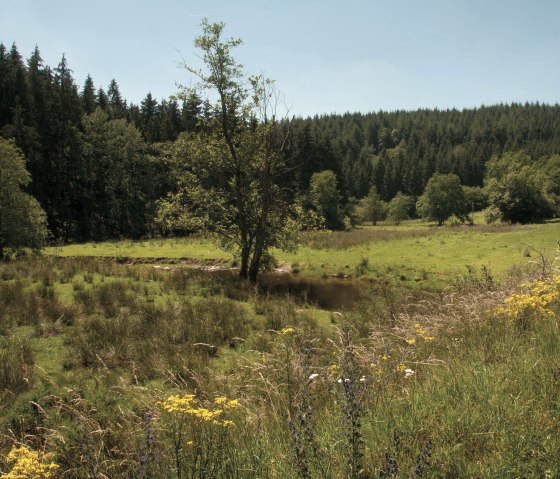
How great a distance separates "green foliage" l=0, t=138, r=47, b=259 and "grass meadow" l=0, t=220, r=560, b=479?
878 centimetres

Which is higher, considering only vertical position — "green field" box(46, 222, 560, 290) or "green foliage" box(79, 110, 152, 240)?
"green foliage" box(79, 110, 152, 240)

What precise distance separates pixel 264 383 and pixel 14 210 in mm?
24816

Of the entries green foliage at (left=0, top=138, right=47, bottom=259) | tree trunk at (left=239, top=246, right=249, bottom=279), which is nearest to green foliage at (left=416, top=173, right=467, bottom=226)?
tree trunk at (left=239, top=246, right=249, bottom=279)

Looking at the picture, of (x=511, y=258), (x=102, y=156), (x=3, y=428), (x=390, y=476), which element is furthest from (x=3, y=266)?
(x=102, y=156)

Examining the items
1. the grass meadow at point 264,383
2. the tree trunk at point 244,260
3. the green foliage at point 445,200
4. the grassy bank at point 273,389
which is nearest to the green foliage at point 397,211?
the green foliage at point 445,200

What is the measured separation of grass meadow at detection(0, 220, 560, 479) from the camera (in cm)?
321

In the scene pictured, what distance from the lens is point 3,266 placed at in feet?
59.9

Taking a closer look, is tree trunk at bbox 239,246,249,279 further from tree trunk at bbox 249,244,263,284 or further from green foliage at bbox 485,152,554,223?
green foliage at bbox 485,152,554,223

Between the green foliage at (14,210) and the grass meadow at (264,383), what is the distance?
8.78 m

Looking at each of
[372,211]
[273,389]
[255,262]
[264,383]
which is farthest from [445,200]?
[273,389]

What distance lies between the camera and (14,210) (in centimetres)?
2491

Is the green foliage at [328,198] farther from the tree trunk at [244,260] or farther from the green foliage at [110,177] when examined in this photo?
the tree trunk at [244,260]

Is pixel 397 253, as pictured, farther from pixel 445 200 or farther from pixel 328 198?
pixel 445 200

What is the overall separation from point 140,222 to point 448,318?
54.4 metres
